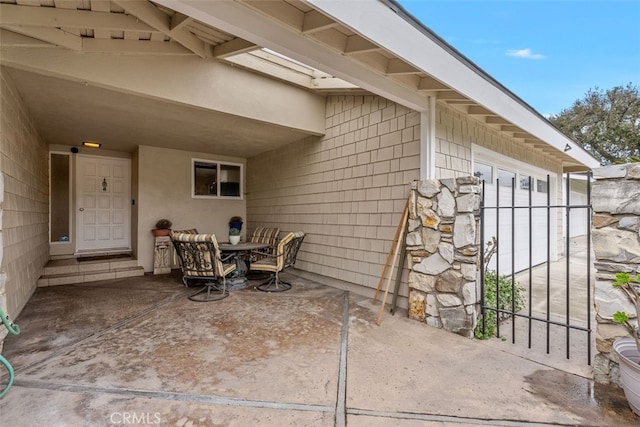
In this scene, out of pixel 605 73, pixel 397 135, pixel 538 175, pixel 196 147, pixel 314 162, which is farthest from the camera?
pixel 605 73

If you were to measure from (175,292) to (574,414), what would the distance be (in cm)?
493

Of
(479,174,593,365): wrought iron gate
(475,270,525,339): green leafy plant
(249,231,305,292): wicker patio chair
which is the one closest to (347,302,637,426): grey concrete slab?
(475,270,525,339): green leafy plant

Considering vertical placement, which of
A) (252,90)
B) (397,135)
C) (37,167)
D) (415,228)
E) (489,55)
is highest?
(489,55)

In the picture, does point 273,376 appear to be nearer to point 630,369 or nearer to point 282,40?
point 630,369

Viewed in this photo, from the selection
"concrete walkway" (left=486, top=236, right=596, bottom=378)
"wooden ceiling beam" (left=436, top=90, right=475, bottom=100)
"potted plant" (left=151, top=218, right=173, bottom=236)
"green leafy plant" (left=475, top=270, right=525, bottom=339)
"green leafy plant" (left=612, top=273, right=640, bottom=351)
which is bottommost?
"concrete walkway" (left=486, top=236, right=596, bottom=378)

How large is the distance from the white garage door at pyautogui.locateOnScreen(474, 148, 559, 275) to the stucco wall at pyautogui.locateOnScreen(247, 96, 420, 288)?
1455 millimetres

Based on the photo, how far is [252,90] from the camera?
14.9 ft

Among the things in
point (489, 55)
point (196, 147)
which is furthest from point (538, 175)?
point (489, 55)

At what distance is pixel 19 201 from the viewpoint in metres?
3.59

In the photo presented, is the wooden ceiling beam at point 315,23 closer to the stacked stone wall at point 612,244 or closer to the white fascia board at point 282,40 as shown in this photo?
the white fascia board at point 282,40

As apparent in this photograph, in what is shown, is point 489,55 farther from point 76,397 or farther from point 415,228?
point 76,397

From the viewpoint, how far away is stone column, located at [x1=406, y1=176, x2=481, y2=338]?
3.22 m

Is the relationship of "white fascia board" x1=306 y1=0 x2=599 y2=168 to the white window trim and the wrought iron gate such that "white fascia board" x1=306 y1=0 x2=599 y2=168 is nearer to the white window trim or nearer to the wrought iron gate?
the white window trim

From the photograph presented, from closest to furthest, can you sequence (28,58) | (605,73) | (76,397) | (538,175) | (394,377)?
1. (76,397)
2. (394,377)
3. (28,58)
4. (538,175)
5. (605,73)
